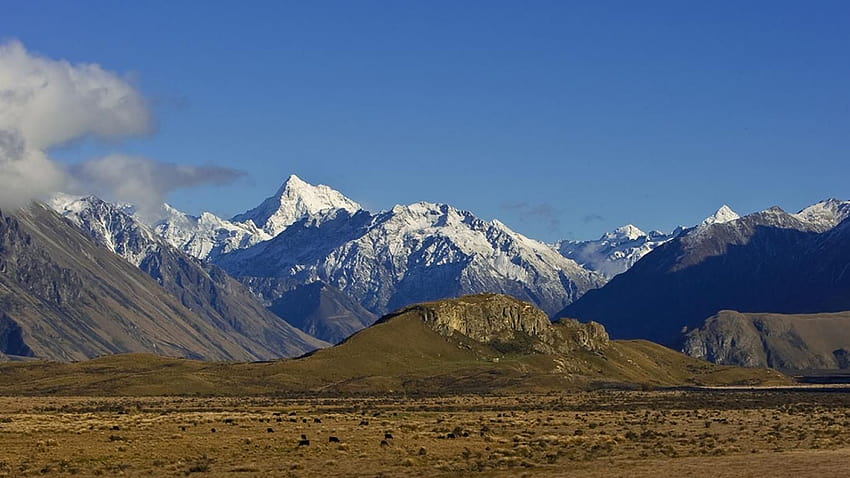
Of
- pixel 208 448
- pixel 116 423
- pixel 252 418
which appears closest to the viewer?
pixel 208 448

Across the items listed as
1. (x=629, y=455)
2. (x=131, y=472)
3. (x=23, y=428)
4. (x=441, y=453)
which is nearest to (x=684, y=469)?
(x=629, y=455)

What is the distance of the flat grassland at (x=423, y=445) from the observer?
98.0 m

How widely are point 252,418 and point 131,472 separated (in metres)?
78.1

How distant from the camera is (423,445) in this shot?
4788 inches

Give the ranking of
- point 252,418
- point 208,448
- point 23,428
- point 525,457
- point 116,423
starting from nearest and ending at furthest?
point 525,457 → point 208,448 → point 23,428 → point 116,423 → point 252,418

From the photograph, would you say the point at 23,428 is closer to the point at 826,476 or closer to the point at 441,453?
the point at 441,453

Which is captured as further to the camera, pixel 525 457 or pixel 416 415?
pixel 416 415

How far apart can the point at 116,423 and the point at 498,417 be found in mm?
53700

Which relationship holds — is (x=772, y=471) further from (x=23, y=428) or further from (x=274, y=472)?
(x=23, y=428)

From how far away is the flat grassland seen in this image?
98000 mm

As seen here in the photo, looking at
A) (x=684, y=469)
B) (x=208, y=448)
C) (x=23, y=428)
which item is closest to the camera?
(x=684, y=469)

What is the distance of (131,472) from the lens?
98812 mm

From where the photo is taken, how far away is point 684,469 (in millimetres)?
93562

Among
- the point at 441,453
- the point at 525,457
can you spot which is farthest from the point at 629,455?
the point at 441,453
